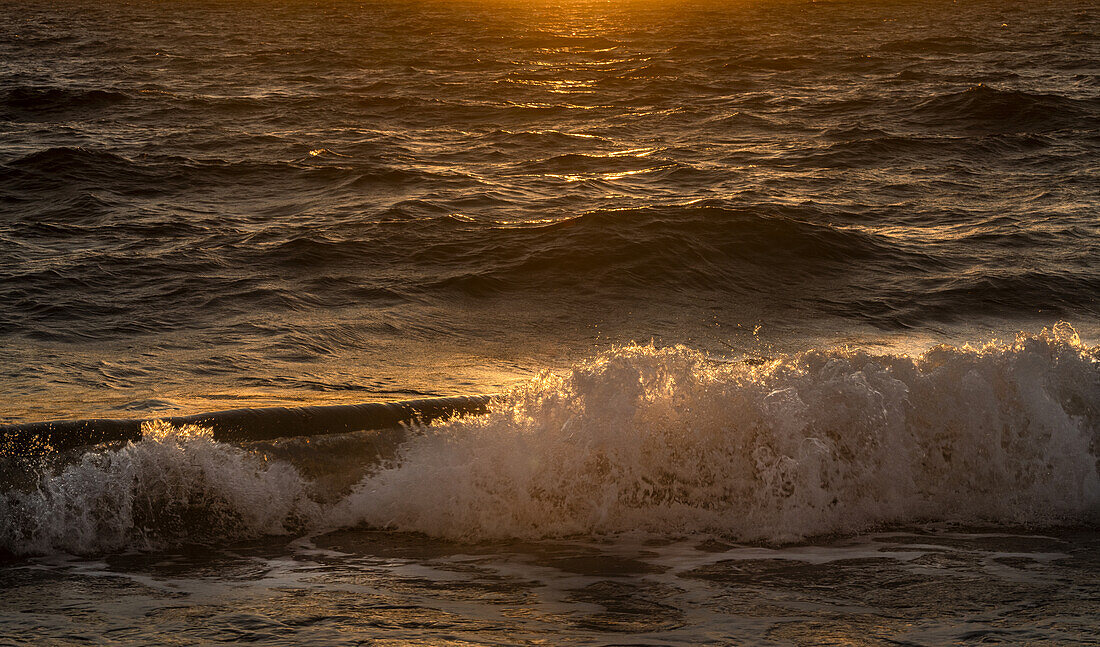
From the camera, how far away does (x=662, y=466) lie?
5473 millimetres

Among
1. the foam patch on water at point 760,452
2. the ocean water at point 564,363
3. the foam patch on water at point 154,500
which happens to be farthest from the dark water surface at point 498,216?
the foam patch on water at point 760,452

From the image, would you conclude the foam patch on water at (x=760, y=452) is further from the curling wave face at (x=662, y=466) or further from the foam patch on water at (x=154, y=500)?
the foam patch on water at (x=154, y=500)

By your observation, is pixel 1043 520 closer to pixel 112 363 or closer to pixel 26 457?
pixel 26 457

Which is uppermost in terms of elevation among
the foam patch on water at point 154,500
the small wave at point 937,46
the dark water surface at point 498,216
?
the small wave at point 937,46

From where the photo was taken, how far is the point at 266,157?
14.7 meters

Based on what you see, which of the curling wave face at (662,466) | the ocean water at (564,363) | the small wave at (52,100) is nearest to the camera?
the ocean water at (564,363)

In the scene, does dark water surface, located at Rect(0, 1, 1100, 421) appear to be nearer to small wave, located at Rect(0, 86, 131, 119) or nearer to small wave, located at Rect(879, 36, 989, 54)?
small wave, located at Rect(0, 86, 131, 119)

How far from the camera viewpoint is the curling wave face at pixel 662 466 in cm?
520

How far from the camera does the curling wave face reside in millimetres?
5203

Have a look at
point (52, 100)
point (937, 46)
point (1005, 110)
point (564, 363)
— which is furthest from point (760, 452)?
point (937, 46)

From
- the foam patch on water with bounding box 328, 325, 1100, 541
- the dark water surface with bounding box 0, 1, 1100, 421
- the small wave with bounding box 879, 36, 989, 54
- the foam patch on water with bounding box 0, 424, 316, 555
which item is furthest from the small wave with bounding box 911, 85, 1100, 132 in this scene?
the foam patch on water with bounding box 0, 424, 316, 555

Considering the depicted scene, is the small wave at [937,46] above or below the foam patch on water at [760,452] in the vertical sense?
above

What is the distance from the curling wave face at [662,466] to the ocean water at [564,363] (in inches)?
0.8

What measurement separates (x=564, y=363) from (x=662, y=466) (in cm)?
218
